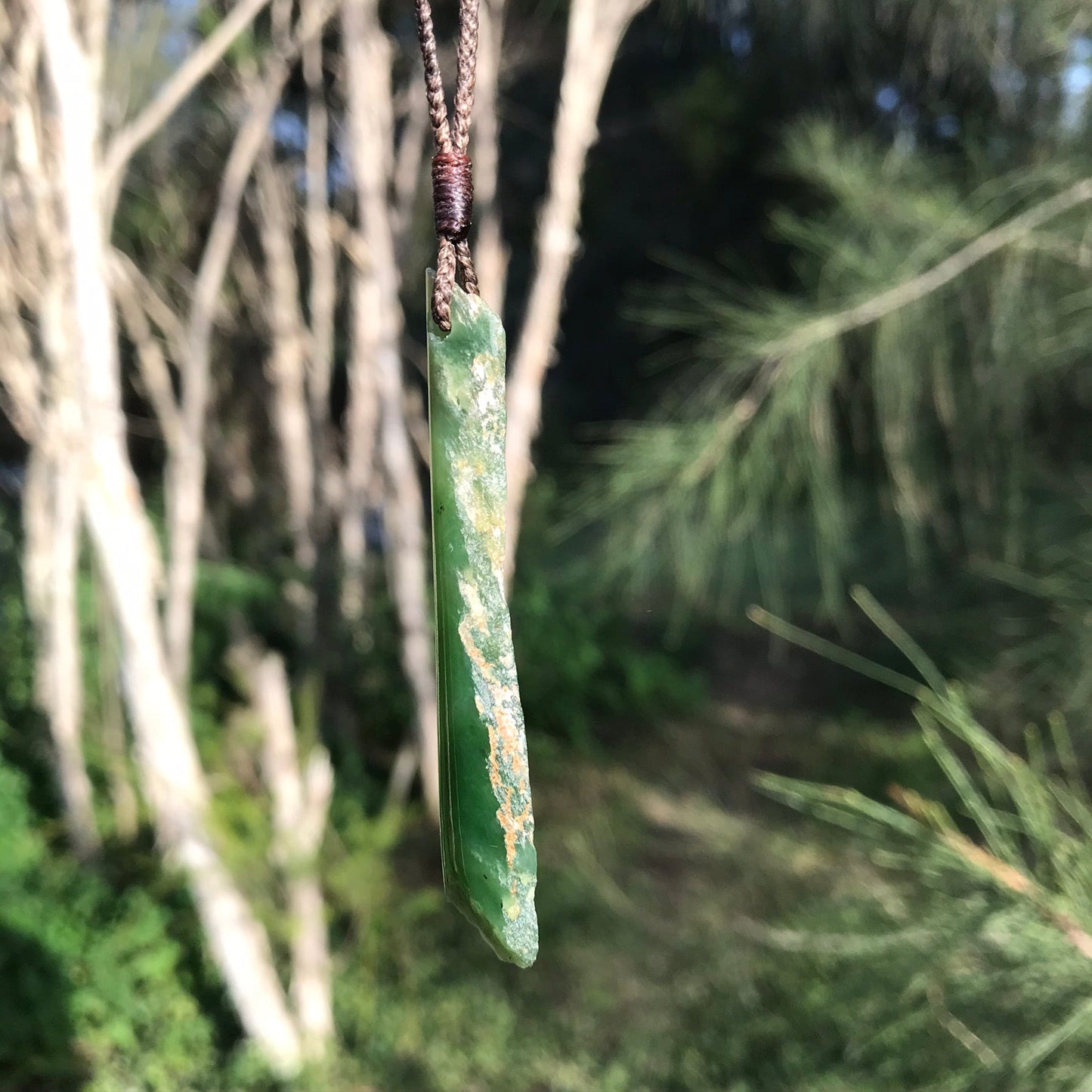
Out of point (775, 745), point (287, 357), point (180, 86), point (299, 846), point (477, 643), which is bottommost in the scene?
point (775, 745)

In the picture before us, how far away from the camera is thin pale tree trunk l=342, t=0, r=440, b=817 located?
49.5 inches

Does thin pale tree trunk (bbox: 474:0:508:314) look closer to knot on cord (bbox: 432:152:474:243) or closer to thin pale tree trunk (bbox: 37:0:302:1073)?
thin pale tree trunk (bbox: 37:0:302:1073)

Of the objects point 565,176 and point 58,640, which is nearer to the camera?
point 565,176

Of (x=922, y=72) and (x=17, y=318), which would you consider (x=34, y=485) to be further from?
(x=922, y=72)

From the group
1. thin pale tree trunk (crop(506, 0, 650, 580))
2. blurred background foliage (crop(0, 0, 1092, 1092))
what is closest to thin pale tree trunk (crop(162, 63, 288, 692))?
blurred background foliage (crop(0, 0, 1092, 1092))

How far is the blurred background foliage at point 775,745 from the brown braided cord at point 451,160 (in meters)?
0.37

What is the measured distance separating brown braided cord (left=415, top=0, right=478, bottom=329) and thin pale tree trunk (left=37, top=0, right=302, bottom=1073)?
2.10 ft

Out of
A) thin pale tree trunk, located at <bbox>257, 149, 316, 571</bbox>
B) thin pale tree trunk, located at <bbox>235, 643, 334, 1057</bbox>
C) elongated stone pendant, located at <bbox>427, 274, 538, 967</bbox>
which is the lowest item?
thin pale tree trunk, located at <bbox>235, 643, 334, 1057</bbox>

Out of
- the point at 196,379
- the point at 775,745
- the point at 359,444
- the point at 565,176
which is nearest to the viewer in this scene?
the point at 565,176

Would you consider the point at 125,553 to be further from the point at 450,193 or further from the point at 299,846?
the point at 450,193

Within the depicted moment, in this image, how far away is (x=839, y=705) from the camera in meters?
2.53

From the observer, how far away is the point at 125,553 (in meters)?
0.85

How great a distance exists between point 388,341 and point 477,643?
1.20 meters

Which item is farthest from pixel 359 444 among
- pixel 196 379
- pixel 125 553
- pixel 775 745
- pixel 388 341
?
pixel 775 745
